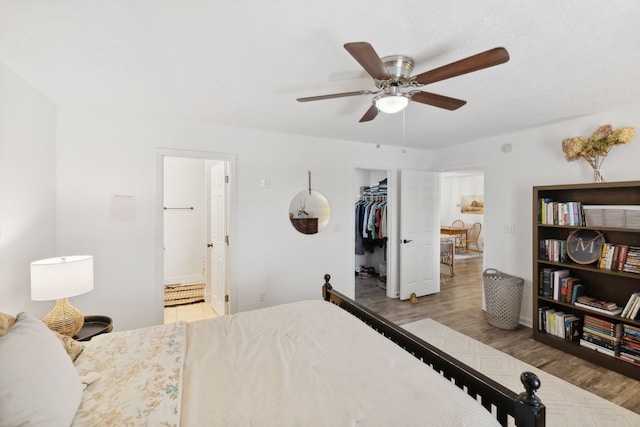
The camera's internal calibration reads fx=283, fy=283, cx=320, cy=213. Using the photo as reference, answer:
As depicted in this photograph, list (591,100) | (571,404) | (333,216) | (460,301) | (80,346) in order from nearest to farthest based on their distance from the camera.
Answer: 1. (80,346)
2. (571,404)
3. (591,100)
4. (333,216)
5. (460,301)

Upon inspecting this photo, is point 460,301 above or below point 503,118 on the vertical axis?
below

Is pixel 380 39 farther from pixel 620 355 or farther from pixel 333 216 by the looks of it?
pixel 620 355

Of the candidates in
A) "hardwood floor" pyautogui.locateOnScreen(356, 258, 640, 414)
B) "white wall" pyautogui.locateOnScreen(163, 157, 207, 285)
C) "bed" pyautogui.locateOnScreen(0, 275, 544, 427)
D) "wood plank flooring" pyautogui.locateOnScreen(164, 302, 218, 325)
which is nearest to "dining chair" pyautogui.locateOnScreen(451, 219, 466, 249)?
"hardwood floor" pyautogui.locateOnScreen(356, 258, 640, 414)

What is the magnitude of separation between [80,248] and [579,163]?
4.97 m

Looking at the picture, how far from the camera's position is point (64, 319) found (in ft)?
6.40

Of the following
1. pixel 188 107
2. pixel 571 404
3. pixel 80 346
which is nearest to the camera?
pixel 80 346

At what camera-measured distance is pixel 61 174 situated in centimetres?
256

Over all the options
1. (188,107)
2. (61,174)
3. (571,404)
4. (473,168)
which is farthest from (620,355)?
(61,174)

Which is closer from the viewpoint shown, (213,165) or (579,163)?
(579,163)

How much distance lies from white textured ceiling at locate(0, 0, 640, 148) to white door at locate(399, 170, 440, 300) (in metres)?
1.70

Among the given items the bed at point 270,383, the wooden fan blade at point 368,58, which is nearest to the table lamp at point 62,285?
the bed at point 270,383

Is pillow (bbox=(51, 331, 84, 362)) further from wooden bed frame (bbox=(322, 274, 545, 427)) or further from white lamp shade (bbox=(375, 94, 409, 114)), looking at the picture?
white lamp shade (bbox=(375, 94, 409, 114))

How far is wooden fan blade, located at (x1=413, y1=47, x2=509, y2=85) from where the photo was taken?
128 centimetres

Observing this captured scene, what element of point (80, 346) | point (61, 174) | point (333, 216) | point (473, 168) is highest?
point (473, 168)
